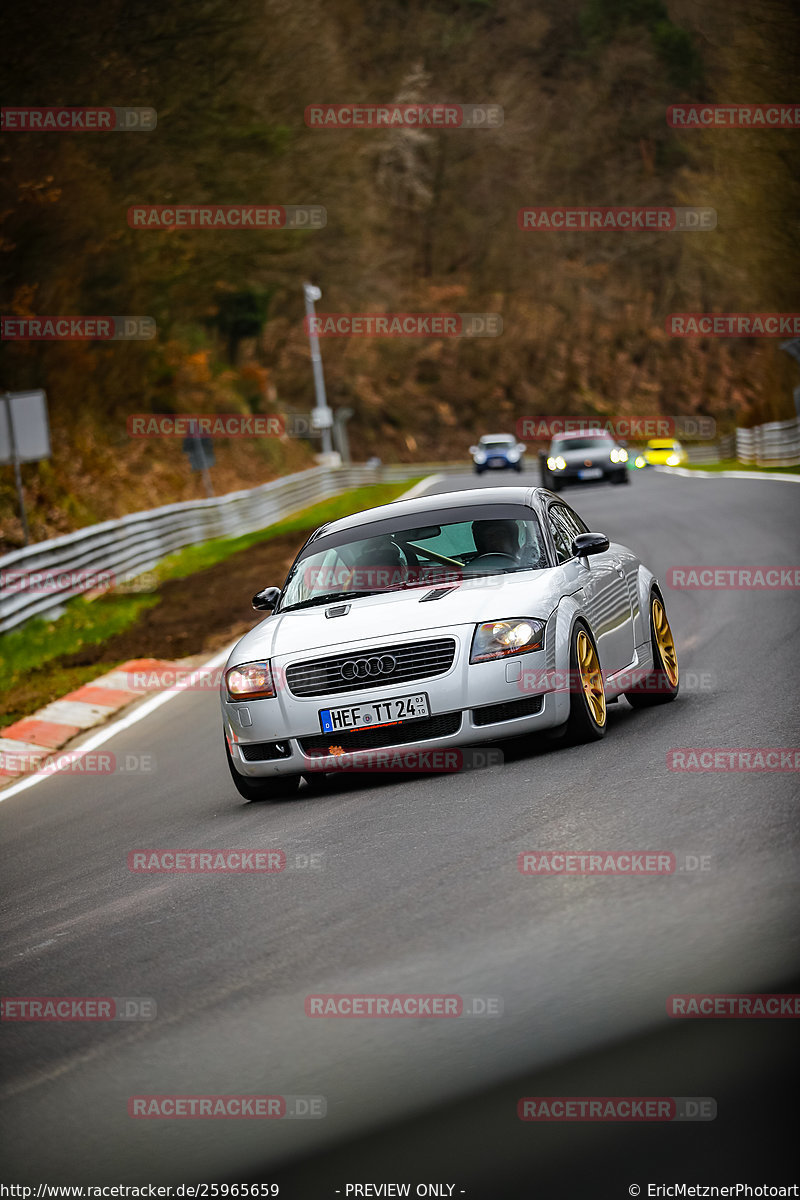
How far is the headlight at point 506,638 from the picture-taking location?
300 inches

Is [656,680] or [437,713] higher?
[437,713]

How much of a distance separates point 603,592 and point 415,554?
3.65 feet

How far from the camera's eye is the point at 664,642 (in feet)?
31.7

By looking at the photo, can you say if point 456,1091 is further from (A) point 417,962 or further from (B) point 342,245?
(B) point 342,245

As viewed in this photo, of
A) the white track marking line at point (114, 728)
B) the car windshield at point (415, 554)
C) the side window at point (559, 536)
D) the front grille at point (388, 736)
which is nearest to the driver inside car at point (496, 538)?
the car windshield at point (415, 554)

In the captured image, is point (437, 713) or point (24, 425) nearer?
point (437, 713)

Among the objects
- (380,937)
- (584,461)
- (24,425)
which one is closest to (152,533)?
(24,425)

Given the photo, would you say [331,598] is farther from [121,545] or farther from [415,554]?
[121,545]

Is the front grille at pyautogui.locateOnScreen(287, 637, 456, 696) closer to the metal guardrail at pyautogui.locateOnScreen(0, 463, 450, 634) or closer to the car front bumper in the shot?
the car front bumper

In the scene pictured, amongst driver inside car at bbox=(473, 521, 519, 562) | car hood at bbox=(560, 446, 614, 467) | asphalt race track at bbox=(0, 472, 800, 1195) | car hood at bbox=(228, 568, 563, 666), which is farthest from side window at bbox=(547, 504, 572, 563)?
car hood at bbox=(560, 446, 614, 467)

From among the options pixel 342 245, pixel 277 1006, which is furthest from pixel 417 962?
pixel 342 245

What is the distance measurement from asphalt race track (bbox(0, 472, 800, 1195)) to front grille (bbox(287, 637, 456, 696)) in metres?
0.58

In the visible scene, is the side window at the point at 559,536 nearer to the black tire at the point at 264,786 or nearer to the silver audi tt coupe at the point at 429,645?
the silver audi tt coupe at the point at 429,645

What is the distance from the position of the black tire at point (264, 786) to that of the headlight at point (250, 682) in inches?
11.7
